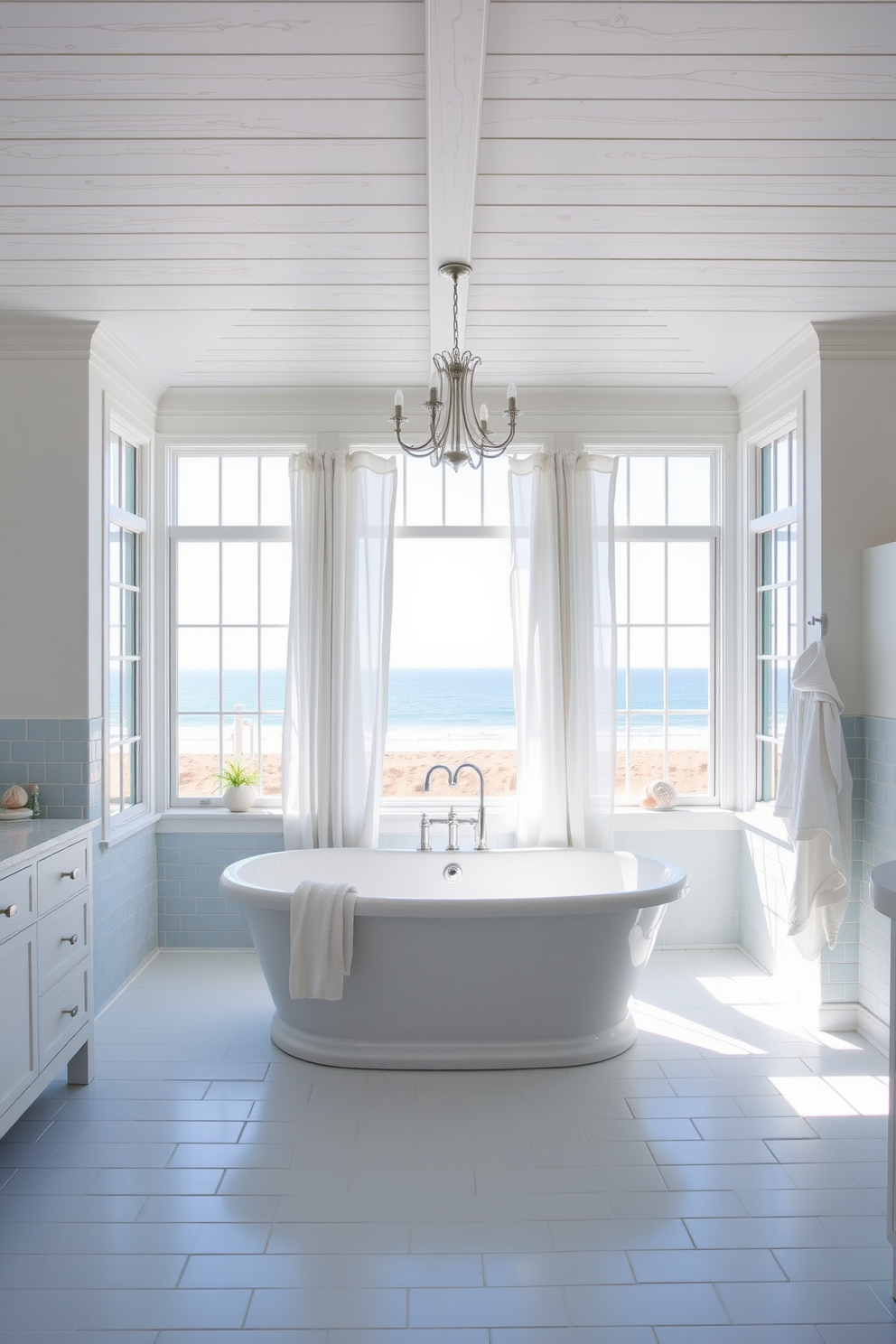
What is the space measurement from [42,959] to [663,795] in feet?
9.69

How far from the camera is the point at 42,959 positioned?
116 inches

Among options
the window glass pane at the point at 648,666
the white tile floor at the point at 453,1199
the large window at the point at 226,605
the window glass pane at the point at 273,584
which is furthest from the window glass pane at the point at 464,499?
the white tile floor at the point at 453,1199

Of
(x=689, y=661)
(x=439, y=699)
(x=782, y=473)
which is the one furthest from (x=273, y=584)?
(x=782, y=473)

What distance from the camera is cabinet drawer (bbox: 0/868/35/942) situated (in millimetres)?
2684

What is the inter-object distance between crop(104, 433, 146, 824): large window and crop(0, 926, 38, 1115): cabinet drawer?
114 cm

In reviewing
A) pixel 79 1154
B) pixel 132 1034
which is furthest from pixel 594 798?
pixel 79 1154

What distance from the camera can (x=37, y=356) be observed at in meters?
3.69

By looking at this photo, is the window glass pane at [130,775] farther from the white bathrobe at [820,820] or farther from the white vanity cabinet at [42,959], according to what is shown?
the white bathrobe at [820,820]

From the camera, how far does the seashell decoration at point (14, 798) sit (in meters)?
3.48

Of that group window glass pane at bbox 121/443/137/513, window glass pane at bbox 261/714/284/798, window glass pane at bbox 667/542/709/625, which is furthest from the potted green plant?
window glass pane at bbox 261/714/284/798

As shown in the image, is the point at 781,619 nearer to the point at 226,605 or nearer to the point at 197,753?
the point at 226,605

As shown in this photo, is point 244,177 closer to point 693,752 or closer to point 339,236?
point 339,236

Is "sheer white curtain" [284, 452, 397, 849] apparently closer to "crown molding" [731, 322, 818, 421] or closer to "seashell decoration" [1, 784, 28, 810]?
"seashell decoration" [1, 784, 28, 810]

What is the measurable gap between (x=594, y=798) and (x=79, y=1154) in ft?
8.58
